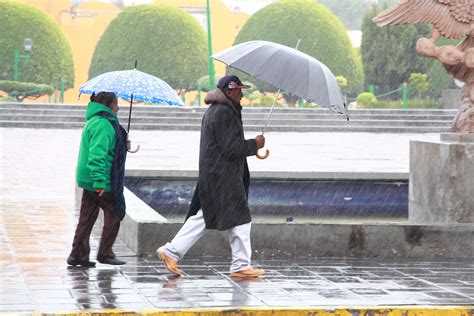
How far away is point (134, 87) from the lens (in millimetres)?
8102

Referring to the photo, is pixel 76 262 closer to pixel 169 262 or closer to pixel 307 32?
pixel 169 262

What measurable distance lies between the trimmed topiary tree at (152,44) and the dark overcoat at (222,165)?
4074 cm

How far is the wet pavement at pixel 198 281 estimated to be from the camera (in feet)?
21.6

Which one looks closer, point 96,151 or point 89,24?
point 96,151

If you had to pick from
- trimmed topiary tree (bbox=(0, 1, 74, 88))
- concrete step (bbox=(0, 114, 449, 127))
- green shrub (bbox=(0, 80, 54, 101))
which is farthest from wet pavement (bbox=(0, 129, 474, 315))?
trimmed topiary tree (bbox=(0, 1, 74, 88))

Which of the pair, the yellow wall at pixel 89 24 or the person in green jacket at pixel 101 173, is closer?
the person in green jacket at pixel 101 173

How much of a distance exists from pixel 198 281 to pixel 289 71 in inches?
60.7

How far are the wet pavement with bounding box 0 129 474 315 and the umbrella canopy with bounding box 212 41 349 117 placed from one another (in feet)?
4.07

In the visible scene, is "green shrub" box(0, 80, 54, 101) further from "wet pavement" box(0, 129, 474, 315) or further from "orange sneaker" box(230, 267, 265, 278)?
"orange sneaker" box(230, 267, 265, 278)

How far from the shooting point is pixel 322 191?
501 inches

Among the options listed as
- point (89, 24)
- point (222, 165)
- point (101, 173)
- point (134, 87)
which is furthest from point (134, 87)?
point (89, 24)

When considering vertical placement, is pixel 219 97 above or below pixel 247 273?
above

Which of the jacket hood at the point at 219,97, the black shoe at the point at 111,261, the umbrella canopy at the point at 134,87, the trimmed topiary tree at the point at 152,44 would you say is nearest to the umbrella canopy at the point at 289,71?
the jacket hood at the point at 219,97

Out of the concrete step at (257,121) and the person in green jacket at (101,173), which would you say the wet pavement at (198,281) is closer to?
the person in green jacket at (101,173)
